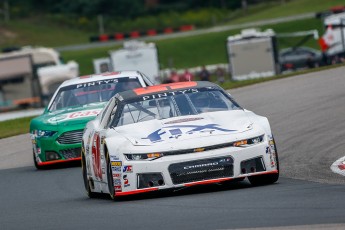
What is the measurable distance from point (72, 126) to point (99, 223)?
26.5ft

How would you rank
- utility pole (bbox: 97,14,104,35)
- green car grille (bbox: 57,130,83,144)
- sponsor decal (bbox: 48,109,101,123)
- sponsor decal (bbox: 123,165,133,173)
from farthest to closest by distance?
utility pole (bbox: 97,14,104,35) → green car grille (bbox: 57,130,83,144) → sponsor decal (bbox: 48,109,101,123) → sponsor decal (bbox: 123,165,133,173)

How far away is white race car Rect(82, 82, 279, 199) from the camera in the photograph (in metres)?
11.6

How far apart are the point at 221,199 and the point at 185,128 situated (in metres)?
1.10

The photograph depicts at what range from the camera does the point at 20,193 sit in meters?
15.1

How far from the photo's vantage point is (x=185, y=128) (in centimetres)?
1193

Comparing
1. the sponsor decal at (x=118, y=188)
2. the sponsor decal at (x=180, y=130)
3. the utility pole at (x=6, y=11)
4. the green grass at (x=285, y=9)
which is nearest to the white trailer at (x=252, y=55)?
the sponsor decal at (x=180, y=130)

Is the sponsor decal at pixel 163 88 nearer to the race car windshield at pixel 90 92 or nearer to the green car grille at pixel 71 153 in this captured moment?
→ the green car grille at pixel 71 153

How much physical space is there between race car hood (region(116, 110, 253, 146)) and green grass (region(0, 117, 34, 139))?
46.1 ft

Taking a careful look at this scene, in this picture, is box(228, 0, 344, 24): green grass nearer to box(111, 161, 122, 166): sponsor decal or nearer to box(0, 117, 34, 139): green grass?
box(0, 117, 34, 139): green grass

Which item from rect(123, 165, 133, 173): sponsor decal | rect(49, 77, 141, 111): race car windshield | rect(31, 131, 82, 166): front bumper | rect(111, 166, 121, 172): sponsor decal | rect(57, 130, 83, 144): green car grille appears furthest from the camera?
rect(49, 77, 141, 111): race car windshield

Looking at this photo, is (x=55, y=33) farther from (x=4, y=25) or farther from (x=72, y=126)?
(x=72, y=126)

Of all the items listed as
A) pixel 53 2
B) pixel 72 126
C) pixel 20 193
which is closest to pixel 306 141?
pixel 72 126

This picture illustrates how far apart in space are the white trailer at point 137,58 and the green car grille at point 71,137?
94.4ft

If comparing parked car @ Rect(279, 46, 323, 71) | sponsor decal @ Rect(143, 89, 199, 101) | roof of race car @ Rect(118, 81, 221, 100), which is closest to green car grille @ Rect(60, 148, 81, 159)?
roof of race car @ Rect(118, 81, 221, 100)
